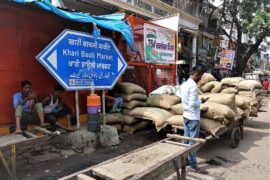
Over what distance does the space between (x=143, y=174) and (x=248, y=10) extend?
768 inches

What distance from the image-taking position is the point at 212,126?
5121mm

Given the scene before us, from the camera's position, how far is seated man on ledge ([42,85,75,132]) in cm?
530

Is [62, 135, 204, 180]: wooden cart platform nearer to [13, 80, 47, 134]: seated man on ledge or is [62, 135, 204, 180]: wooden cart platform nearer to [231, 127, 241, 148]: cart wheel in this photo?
[13, 80, 47, 134]: seated man on ledge

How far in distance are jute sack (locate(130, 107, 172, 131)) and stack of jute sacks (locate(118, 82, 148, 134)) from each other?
18cm

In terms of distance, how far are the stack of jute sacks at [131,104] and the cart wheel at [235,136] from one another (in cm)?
218

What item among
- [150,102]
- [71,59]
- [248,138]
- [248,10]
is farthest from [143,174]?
[248,10]

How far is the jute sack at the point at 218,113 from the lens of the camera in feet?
17.3

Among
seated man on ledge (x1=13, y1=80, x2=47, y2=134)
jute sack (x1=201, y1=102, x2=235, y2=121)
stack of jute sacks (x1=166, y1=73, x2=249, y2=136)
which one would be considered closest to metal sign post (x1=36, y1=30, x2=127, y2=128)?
seated man on ledge (x1=13, y1=80, x2=47, y2=134)

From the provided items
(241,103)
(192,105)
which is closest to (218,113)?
(192,105)

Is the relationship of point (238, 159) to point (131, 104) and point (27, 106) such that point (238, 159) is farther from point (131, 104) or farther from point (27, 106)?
point (27, 106)

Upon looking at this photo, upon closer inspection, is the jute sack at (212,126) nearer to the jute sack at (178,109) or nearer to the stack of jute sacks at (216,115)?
the stack of jute sacks at (216,115)

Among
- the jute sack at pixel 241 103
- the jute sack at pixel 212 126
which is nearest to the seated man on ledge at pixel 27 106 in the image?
the jute sack at pixel 212 126

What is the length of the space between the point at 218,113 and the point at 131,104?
7.16 ft

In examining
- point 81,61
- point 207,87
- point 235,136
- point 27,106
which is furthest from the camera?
point 207,87
